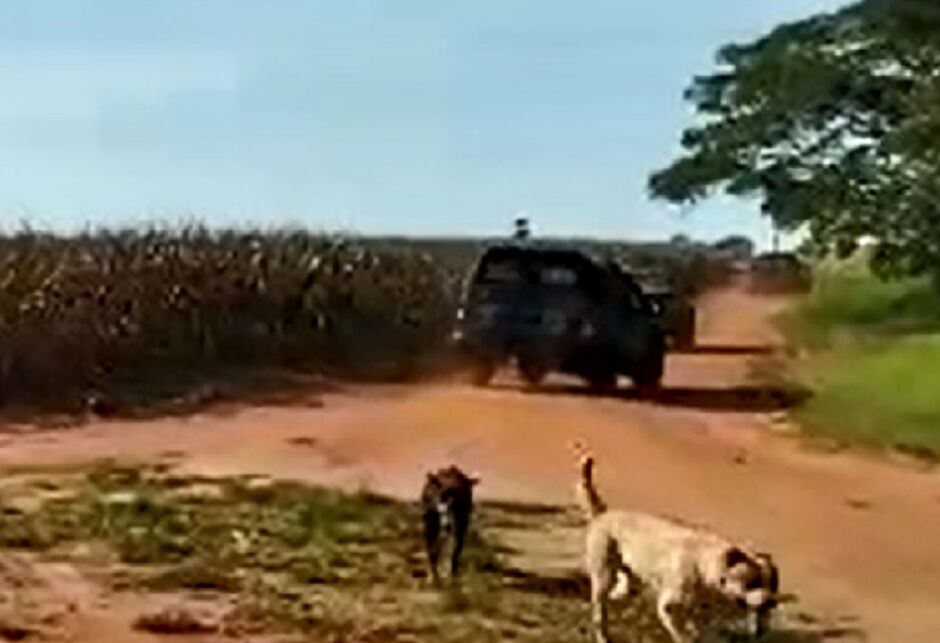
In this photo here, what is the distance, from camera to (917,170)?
4481 cm

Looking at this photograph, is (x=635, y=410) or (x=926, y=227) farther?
(x=926, y=227)

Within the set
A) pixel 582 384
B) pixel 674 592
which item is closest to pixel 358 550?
pixel 674 592

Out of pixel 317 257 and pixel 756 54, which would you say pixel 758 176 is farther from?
pixel 317 257

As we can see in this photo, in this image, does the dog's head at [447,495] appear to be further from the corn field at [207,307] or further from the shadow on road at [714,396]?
the corn field at [207,307]

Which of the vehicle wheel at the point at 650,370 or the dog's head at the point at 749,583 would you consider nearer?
the dog's head at the point at 749,583

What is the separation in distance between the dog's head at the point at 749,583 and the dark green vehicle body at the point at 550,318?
1922cm

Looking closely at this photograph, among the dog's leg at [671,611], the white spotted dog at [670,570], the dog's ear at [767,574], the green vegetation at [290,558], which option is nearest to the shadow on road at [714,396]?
the green vegetation at [290,558]

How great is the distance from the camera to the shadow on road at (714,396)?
31.2 m

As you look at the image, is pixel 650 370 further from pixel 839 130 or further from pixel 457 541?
pixel 839 130

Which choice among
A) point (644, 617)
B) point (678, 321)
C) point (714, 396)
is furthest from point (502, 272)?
point (644, 617)

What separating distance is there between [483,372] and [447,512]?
675 inches

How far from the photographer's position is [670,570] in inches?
506

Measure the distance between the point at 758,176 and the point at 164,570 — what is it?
48.9 meters

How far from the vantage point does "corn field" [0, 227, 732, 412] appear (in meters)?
32.4
